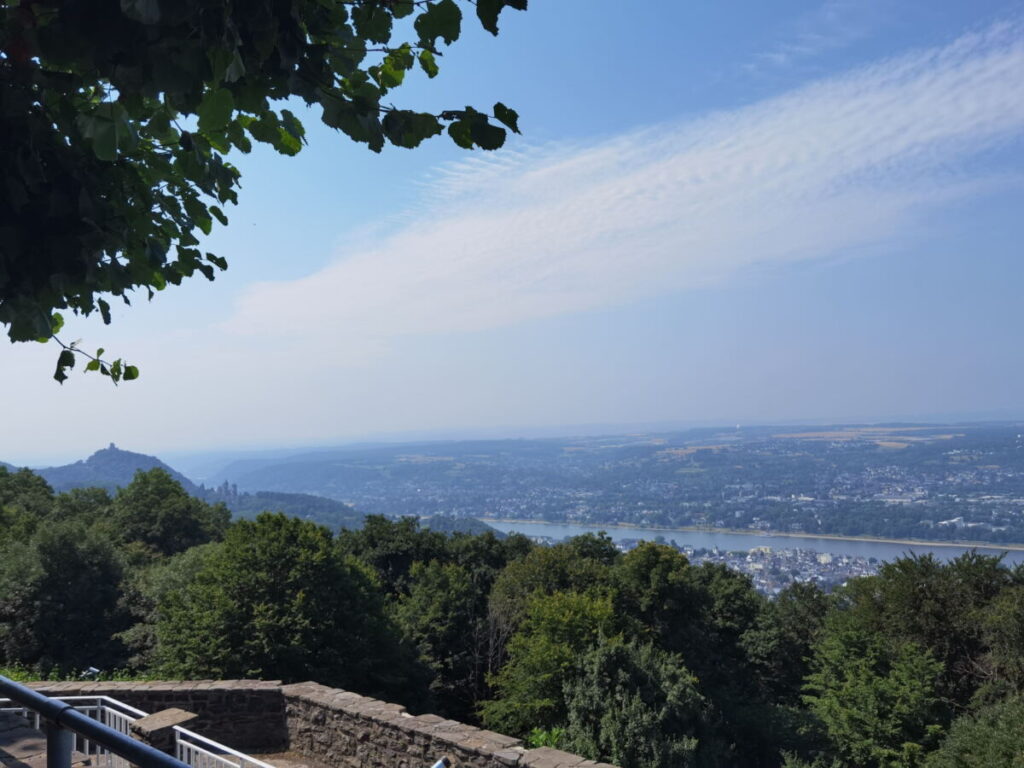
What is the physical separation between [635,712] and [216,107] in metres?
12.0

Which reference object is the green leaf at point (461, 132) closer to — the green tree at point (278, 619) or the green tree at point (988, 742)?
the green tree at point (278, 619)

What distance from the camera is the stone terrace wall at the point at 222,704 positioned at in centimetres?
756

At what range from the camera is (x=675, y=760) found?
11.2 m

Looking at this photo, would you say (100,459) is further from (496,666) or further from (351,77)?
(351,77)

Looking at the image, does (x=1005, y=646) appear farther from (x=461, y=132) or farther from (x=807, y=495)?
(x=807, y=495)

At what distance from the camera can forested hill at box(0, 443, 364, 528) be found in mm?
123812

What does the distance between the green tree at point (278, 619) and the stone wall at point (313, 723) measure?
13.5 ft

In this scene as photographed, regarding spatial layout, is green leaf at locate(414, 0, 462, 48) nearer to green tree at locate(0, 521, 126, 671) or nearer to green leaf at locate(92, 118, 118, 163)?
green leaf at locate(92, 118, 118, 163)

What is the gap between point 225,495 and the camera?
17888 cm

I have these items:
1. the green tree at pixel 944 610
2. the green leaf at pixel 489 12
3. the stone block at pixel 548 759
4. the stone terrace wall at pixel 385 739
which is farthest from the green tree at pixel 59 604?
the green tree at pixel 944 610

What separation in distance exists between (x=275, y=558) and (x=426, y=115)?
1258 cm

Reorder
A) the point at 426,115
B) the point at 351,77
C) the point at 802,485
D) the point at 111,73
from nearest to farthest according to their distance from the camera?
the point at 111,73 → the point at 426,115 → the point at 351,77 → the point at 802,485

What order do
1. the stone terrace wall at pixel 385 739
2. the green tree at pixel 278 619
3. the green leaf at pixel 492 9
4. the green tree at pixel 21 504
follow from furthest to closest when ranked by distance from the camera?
the green tree at pixel 21 504 < the green tree at pixel 278 619 < the stone terrace wall at pixel 385 739 < the green leaf at pixel 492 9

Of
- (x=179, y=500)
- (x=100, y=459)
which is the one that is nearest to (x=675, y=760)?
(x=179, y=500)
